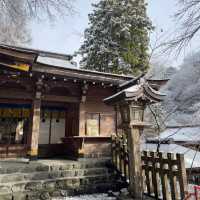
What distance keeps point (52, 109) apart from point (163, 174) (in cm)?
682

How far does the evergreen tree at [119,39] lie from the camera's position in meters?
17.6

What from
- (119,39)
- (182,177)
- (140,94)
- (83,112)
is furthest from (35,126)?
(119,39)

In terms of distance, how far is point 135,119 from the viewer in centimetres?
542

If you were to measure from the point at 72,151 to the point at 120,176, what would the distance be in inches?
121

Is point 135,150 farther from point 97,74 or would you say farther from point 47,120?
point 47,120

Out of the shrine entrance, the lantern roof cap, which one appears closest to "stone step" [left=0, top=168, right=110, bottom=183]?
the shrine entrance

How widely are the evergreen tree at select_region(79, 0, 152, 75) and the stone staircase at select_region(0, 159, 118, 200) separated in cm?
1200

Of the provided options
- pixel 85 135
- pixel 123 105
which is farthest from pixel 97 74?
pixel 123 105

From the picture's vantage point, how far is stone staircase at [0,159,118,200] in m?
5.44

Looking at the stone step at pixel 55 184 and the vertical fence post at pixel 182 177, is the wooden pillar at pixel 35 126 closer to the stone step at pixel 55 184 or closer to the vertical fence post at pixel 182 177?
the stone step at pixel 55 184

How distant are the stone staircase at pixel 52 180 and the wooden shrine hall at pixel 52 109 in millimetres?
1315

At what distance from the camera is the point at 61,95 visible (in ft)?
29.0

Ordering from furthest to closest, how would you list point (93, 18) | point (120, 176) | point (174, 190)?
point (93, 18), point (120, 176), point (174, 190)

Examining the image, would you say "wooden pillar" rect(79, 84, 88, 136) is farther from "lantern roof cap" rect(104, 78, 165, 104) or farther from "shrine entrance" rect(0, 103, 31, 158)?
"lantern roof cap" rect(104, 78, 165, 104)
